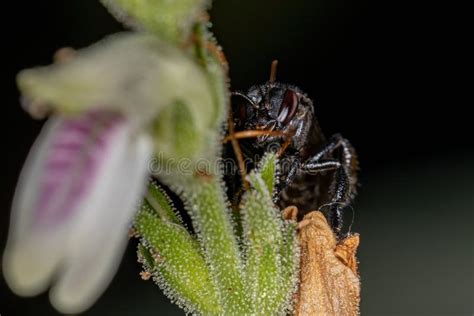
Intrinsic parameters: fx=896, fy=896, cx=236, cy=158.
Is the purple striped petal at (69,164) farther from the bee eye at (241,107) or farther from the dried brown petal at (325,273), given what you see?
the bee eye at (241,107)

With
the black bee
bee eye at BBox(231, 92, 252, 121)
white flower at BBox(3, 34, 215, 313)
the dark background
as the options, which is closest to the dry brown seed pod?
the black bee

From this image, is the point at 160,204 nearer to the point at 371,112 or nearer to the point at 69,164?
the point at 69,164

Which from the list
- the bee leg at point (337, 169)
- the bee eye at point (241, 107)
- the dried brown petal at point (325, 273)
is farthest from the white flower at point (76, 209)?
the bee eye at point (241, 107)

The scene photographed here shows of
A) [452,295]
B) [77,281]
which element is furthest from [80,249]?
[452,295]

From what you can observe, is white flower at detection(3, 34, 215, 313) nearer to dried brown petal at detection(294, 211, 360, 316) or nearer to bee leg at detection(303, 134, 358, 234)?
dried brown petal at detection(294, 211, 360, 316)

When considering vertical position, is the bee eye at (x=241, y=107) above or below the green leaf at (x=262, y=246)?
above

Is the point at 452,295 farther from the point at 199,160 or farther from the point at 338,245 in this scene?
the point at 199,160

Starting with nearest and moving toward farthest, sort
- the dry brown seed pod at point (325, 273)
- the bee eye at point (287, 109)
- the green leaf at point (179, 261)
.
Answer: the green leaf at point (179, 261)
the dry brown seed pod at point (325, 273)
the bee eye at point (287, 109)

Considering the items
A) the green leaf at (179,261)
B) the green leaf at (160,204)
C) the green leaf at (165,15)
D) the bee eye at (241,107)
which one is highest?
the green leaf at (165,15)

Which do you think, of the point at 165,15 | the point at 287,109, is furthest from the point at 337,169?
the point at 165,15
